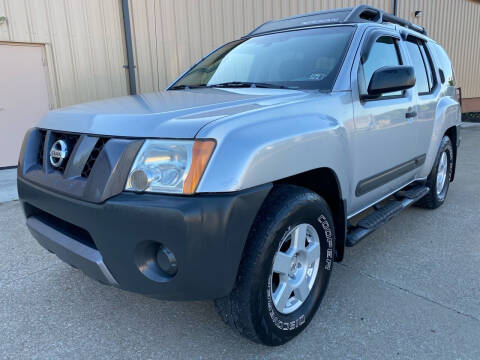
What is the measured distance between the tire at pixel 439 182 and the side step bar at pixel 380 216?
32cm

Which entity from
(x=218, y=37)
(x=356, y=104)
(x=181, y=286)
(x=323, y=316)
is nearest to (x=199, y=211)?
(x=181, y=286)

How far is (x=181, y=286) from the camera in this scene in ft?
5.41

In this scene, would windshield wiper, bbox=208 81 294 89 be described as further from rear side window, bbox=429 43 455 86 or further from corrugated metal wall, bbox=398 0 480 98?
corrugated metal wall, bbox=398 0 480 98

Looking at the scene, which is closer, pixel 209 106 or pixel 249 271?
pixel 249 271

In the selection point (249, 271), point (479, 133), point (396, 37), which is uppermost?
point (396, 37)

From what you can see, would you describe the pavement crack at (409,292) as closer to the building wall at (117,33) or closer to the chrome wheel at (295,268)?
the chrome wheel at (295,268)

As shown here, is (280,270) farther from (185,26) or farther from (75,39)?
(185,26)

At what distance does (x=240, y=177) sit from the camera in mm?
1626

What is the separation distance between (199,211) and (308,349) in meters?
1.06

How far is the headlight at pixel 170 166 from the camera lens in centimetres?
160

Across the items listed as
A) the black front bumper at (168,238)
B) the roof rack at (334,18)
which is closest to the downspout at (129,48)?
the roof rack at (334,18)

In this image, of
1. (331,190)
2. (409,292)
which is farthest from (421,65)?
(409,292)

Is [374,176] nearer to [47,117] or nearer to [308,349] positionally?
[308,349]

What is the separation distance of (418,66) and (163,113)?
2795 millimetres
